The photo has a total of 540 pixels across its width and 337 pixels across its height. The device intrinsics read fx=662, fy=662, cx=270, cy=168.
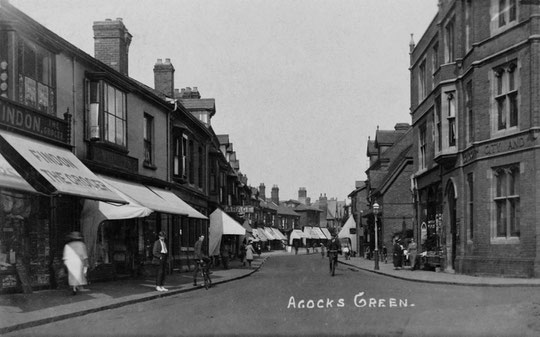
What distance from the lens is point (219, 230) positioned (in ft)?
116

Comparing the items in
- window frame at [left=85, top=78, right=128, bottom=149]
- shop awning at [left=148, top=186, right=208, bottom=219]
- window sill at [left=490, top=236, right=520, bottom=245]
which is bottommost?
window sill at [left=490, top=236, right=520, bottom=245]

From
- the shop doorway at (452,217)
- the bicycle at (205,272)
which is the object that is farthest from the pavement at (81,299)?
the shop doorway at (452,217)

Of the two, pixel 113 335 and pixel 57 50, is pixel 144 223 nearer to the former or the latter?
pixel 57 50

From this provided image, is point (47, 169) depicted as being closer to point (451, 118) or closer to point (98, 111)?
point (98, 111)

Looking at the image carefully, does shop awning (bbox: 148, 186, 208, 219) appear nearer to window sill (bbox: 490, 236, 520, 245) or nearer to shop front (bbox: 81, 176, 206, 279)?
shop front (bbox: 81, 176, 206, 279)

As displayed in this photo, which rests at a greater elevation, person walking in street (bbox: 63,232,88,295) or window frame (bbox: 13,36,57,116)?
window frame (bbox: 13,36,57,116)

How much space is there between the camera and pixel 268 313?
1248cm

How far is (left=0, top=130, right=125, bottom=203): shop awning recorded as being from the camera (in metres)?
14.1

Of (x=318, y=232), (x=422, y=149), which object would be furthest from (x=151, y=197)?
(x=318, y=232)

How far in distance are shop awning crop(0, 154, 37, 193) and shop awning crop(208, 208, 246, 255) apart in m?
21.3

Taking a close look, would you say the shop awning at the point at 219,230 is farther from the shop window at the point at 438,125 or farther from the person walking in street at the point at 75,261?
the person walking in street at the point at 75,261

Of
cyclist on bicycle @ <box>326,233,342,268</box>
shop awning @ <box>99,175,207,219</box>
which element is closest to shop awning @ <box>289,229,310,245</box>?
cyclist on bicycle @ <box>326,233,342,268</box>

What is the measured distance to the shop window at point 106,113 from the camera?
1945 centimetres

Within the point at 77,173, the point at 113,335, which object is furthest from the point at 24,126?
the point at 113,335
